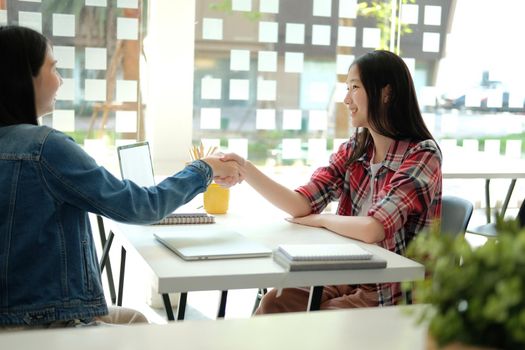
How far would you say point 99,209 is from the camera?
173 cm

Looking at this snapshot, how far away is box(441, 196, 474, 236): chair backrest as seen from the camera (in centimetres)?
237

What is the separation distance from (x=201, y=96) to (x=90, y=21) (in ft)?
2.55

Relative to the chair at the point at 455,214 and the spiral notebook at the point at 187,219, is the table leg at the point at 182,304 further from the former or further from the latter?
the chair at the point at 455,214

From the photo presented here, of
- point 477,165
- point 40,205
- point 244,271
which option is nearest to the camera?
point 40,205

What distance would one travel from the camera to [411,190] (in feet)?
7.55

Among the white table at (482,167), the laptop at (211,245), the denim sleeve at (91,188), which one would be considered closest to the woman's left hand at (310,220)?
the laptop at (211,245)

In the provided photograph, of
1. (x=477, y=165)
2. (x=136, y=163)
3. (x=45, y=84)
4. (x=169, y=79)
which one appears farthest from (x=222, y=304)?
(x=477, y=165)

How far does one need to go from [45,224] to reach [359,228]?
3.17 feet

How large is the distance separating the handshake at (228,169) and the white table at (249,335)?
1.12 m

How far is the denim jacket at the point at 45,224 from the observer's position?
1.65m

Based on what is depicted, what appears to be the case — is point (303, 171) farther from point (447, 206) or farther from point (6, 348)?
point (6, 348)

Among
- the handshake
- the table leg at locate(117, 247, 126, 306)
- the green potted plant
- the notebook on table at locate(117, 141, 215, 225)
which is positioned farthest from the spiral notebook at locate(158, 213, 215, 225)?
the green potted plant

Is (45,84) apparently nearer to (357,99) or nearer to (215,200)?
(215,200)

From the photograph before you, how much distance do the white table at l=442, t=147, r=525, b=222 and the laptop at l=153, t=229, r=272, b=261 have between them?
237 centimetres
